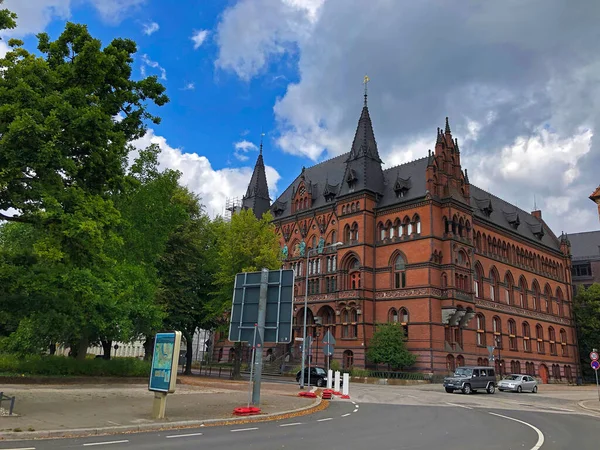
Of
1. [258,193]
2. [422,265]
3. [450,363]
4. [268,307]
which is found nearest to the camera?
[268,307]

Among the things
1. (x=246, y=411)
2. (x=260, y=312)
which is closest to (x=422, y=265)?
(x=260, y=312)

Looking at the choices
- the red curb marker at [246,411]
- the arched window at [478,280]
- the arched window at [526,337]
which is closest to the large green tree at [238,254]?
the red curb marker at [246,411]

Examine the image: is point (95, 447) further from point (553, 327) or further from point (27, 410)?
point (553, 327)

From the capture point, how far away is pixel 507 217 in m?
64.8

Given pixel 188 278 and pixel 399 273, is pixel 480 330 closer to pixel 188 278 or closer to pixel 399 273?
pixel 399 273

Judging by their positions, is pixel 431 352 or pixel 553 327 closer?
pixel 431 352

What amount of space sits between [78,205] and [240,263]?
2519 cm

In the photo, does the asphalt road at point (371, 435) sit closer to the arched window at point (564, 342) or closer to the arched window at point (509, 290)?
the arched window at point (509, 290)

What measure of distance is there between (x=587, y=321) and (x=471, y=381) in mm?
44958

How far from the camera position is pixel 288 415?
16359 mm

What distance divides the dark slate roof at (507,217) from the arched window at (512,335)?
1153 centimetres

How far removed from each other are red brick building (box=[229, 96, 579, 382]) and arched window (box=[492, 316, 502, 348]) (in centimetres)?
13

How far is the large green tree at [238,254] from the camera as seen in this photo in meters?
38.3

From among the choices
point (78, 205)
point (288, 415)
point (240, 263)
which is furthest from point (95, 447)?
point (240, 263)
